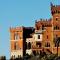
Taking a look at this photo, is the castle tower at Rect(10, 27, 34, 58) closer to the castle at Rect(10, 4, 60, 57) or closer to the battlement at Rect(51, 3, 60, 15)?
the castle at Rect(10, 4, 60, 57)

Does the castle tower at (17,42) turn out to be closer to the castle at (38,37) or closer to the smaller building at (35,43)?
the castle at (38,37)

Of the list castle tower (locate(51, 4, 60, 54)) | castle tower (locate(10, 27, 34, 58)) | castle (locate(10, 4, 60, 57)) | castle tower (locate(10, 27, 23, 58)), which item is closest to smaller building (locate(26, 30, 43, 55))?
castle (locate(10, 4, 60, 57))

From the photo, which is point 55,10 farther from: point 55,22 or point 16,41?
point 16,41

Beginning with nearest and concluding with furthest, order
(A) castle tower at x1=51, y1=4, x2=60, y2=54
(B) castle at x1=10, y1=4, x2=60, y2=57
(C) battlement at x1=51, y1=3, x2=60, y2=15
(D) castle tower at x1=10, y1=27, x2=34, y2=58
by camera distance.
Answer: (A) castle tower at x1=51, y1=4, x2=60, y2=54 → (B) castle at x1=10, y1=4, x2=60, y2=57 → (C) battlement at x1=51, y1=3, x2=60, y2=15 → (D) castle tower at x1=10, y1=27, x2=34, y2=58

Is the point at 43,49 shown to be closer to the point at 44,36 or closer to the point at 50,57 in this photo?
the point at 44,36

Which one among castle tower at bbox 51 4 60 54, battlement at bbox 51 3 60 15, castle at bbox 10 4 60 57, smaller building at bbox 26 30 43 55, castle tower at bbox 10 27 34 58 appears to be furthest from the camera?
castle tower at bbox 10 27 34 58

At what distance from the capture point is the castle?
194250 millimetres

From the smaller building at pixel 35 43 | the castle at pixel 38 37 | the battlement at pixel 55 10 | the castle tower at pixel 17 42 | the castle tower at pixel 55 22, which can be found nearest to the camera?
the castle tower at pixel 55 22

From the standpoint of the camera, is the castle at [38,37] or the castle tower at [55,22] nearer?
the castle tower at [55,22]

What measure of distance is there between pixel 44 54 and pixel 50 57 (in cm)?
1380

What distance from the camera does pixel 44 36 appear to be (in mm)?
196375

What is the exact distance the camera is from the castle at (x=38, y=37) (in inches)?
7648

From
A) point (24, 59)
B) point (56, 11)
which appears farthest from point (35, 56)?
point (56, 11)

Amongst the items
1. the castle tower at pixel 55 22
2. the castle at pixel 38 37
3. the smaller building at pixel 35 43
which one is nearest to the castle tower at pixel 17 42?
the castle at pixel 38 37
